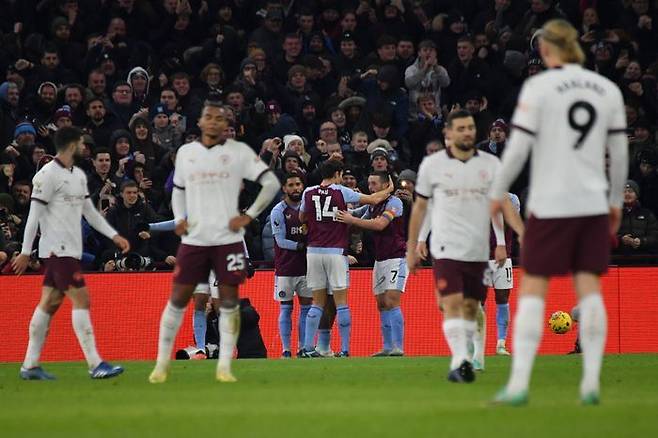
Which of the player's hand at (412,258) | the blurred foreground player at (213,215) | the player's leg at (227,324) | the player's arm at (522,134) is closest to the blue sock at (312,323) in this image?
the player's leg at (227,324)

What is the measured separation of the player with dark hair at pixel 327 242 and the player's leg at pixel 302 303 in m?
0.66

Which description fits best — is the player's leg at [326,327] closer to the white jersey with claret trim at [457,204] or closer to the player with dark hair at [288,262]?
the player with dark hair at [288,262]

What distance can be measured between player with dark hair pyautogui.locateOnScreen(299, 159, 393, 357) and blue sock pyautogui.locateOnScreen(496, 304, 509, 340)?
211cm

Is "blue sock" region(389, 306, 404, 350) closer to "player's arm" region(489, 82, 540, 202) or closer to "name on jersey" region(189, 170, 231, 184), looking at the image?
"name on jersey" region(189, 170, 231, 184)

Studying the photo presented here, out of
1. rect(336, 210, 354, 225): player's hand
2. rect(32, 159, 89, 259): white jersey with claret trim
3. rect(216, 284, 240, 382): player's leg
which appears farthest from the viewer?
rect(336, 210, 354, 225): player's hand

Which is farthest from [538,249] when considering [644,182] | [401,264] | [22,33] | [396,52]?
[22,33]

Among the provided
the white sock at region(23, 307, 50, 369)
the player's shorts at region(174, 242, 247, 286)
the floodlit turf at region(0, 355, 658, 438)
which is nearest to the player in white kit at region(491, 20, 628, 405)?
the floodlit turf at region(0, 355, 658, 438)

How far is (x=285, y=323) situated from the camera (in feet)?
64.0

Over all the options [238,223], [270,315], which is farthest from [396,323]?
[238,223]

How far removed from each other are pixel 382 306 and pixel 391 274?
48 cm

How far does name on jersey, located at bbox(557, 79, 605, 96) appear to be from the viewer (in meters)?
9.21

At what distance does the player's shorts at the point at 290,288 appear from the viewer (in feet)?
64.2

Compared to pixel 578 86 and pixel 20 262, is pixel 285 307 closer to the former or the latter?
pixel 20 262

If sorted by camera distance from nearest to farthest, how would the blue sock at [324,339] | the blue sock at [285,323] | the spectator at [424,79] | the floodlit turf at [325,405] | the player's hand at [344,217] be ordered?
the floodlit turf at [325,405], the player's hand at [344,217], the blue sock at [324,339], the blue sock at [285,323], the spectator at [424,79]
